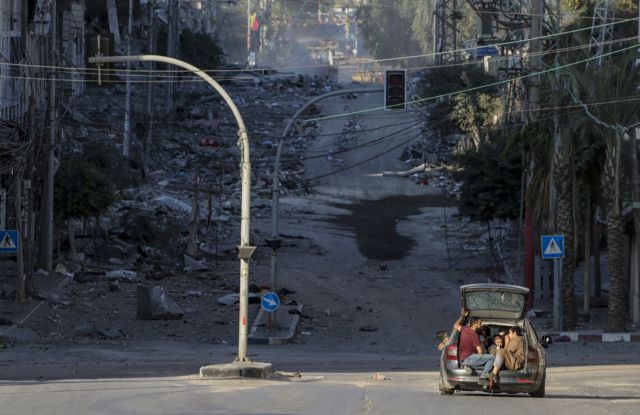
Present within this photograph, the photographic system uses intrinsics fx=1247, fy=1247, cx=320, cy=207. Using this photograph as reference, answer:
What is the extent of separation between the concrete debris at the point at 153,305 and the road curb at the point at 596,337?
416 inches

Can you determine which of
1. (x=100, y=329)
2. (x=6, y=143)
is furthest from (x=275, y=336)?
(x=6, y=143)

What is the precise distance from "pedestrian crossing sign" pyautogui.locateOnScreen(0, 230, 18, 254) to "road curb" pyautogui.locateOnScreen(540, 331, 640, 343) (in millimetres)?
14552

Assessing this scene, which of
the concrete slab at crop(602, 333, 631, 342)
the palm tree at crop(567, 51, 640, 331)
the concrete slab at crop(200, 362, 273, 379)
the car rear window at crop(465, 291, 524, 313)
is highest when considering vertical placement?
the palm tree at crop(567, 51, 640, 331)

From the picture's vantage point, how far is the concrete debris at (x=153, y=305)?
35188mm

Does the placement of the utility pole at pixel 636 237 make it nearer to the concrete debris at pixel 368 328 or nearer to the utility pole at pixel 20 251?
the concrete debris at pixel 368 328

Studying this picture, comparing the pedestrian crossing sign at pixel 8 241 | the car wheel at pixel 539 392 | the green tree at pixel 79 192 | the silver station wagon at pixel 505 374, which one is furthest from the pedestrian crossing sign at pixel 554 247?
the green tree at pixel 79 192

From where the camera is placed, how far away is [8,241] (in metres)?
34.0

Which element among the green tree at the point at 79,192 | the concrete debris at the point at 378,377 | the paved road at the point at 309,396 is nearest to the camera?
the paved road at the point at 309,396

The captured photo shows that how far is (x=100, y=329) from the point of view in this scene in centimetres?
3362

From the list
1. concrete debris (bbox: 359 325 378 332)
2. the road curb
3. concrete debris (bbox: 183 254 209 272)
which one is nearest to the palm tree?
the road curb

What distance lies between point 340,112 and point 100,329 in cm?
6682

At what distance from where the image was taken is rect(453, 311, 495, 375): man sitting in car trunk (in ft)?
62.0

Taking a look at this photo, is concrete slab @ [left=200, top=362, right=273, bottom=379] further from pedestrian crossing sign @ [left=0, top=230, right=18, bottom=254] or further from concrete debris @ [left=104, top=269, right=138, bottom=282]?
concrete debris @ [left=104, top=269, right=138, bottom=282]

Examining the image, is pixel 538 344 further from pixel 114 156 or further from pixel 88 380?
pixel 114 156
